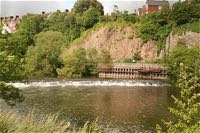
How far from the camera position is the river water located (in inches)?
1313

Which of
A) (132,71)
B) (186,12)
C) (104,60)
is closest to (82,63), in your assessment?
(104,60)

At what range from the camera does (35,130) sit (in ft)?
35.0

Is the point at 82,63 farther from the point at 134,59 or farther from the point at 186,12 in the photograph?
the point at 186,12

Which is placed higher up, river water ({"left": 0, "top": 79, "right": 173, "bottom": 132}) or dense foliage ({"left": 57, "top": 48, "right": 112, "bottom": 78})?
dense foliage ({"left": 57, "top": 48, "right": 112, "bottom": 78})

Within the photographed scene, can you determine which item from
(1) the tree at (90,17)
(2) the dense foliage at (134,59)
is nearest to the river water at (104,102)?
(2) the dense foliage at (134,59)

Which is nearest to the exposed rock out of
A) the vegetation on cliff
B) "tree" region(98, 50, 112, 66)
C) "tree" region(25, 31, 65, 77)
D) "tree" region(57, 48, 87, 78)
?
the vegetation on cliff

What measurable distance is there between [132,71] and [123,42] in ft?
59.0

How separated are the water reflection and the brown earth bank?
1150 inches

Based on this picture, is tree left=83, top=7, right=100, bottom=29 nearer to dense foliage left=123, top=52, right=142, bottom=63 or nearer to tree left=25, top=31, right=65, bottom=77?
dense foliage left=123, top=52, right=142, bottom=63

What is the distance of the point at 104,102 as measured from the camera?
137 feet

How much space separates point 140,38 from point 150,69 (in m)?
17.4

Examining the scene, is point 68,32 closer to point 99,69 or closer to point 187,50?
point 99,69

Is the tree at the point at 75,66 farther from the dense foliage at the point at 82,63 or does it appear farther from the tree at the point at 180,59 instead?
the tree at the point at 180,59

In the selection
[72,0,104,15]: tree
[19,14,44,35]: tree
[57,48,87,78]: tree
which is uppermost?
[72,0,104,15]: tree
